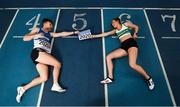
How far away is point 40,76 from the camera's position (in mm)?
6633

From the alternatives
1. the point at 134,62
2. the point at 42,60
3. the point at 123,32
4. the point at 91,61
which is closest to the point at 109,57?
the point at 91,61

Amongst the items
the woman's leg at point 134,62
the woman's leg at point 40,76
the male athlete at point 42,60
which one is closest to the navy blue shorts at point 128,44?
the woman's leg at point 134,62

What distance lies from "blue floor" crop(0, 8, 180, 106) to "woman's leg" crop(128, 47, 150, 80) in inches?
8.2

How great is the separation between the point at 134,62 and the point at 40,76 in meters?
2.31

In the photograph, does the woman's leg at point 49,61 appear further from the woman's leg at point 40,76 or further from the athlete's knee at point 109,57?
the athlete's knee at point 109,57

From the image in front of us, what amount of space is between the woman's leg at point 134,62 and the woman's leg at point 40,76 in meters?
2.08

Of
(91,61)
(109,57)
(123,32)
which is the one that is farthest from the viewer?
(123,32)

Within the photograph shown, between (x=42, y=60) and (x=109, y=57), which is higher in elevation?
(x=109, y=57)

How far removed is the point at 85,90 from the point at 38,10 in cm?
388

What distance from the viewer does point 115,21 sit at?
7.27m

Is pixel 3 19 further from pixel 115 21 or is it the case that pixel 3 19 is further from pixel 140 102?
pixel 140 102

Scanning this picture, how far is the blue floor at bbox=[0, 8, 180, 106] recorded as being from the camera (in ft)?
20.6

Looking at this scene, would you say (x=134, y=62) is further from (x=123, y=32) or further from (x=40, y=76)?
(x=40, y=76)

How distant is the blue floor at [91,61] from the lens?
247 inches
